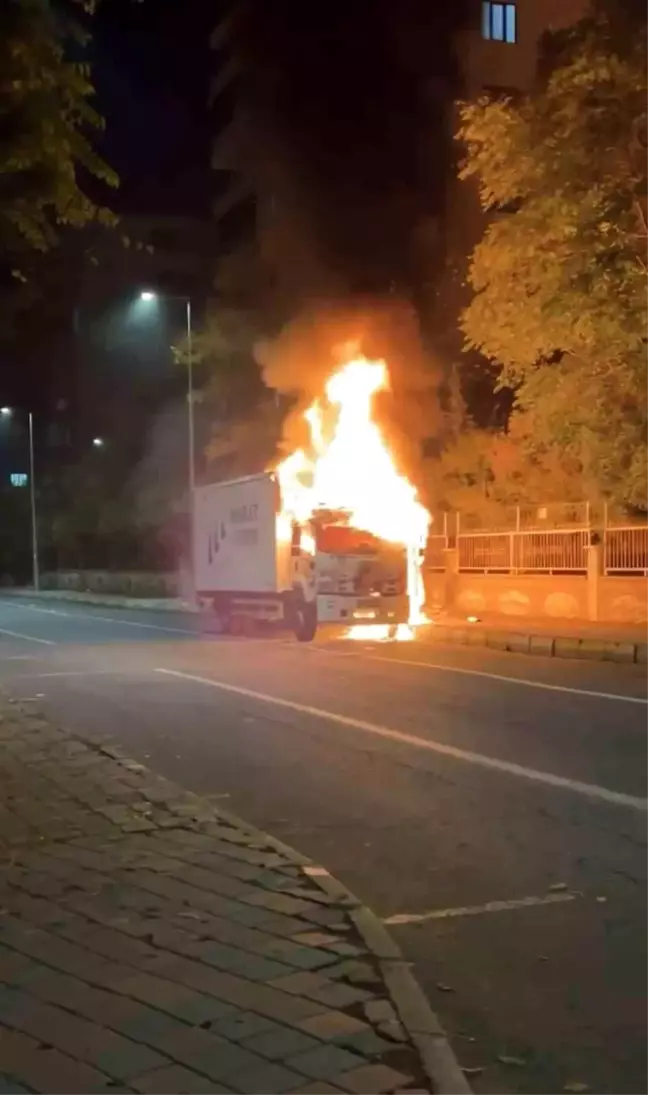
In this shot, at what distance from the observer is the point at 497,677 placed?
16000 millimetres

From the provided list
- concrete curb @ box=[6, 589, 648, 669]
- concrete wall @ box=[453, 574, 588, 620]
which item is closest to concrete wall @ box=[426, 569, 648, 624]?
concrete wall @ box=[453, 574, 588, 620]

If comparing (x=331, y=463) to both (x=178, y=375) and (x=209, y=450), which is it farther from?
(x=178, y=375)

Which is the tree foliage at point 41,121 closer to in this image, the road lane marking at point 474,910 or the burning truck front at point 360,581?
the road lane marking at point 474,910

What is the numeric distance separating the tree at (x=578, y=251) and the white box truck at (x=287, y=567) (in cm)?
408

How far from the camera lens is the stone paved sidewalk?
4.05 metres

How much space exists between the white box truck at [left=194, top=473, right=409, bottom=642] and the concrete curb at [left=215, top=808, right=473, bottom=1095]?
576 inches

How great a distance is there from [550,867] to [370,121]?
3587 centimetres

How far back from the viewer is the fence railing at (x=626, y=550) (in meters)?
23.8

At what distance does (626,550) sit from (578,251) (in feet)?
22.8

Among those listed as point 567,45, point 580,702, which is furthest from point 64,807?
point 567,45

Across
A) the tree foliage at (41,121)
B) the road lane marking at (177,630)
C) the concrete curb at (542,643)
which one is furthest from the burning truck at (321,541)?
the tree foliage at (41,121)

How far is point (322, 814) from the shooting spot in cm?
812

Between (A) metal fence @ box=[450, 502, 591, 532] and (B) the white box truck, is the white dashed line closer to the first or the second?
(B) the white box truck

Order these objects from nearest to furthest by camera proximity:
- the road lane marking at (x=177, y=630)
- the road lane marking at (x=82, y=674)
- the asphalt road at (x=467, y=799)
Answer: the asphalt road at (x=467, y=799)
the road lane marking at (x=82, y=674)
the road lane marking at (x=177, y=630)
